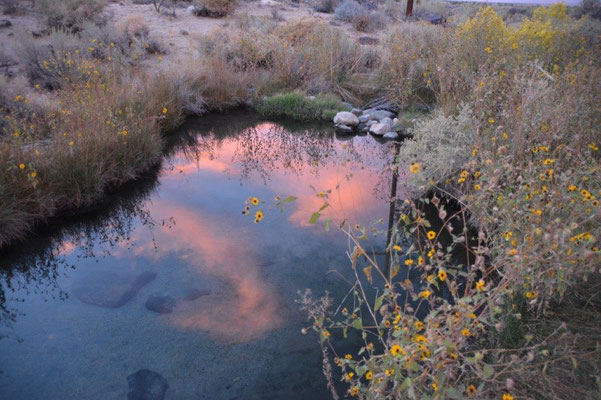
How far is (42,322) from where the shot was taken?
350cm

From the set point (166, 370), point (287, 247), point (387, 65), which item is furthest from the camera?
point (387, 65)

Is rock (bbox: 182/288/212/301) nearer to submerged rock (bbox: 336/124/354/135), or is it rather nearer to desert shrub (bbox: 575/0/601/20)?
submerged rock (bbox: 336/124/354/135)

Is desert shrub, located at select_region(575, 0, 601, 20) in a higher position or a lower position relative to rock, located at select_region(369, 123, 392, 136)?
higher

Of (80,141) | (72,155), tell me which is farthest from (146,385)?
(80,141)

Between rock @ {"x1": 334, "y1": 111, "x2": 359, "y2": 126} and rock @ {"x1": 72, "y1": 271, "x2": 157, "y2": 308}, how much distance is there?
4983mm

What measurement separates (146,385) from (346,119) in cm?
607

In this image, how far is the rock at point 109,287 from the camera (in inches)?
147

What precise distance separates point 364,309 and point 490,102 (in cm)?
308

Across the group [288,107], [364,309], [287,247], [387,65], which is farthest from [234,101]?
[364,309]

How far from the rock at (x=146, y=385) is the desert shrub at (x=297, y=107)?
6.11 metres

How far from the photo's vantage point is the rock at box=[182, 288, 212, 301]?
3.73 m

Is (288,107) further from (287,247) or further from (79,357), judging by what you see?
(79,357)

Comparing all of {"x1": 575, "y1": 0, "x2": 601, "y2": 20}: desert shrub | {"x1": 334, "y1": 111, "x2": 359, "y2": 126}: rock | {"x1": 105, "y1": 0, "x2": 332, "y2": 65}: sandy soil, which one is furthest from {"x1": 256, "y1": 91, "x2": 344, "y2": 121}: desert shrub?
{"x1": 575, "y1": 0, "x2": 601, "y2": 20}: desert shrub

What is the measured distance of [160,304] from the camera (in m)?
3.68
